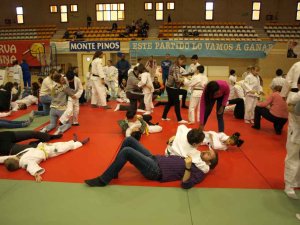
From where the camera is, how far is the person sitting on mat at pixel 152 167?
158 inches

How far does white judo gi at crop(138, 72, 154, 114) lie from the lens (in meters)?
8.08

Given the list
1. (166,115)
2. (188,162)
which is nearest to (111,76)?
(166,115)

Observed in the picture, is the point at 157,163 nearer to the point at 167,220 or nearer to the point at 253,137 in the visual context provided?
the point at 167,220

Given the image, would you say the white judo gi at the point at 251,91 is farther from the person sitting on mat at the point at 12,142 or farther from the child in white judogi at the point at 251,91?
the person sitting on mat at the point at 12,142

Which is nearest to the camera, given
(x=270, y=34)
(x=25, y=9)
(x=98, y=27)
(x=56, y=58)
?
(x=56, y=58)

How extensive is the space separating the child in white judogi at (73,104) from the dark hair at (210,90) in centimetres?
329

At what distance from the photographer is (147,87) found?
8.34 meters

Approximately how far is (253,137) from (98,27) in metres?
19.1

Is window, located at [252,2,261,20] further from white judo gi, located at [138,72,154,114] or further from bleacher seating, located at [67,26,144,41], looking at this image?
white judo gi, located at [138,72,154,114]

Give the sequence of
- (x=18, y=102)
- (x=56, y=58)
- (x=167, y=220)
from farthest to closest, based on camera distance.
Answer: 1. (x=56, y=58)
2. (x=18, y=102)
3. (x=167, y=220)

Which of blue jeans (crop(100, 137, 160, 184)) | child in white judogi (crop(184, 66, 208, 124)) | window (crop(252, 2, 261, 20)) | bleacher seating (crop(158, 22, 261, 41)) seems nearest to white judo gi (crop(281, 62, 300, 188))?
blue jeans (crop(100, 137, 160, 184))

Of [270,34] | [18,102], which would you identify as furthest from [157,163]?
[270,34]

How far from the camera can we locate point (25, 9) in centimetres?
2472

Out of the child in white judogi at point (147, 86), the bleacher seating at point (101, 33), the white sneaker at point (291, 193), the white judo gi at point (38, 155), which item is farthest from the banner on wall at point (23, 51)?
the white sneaker at point (291, 193)
